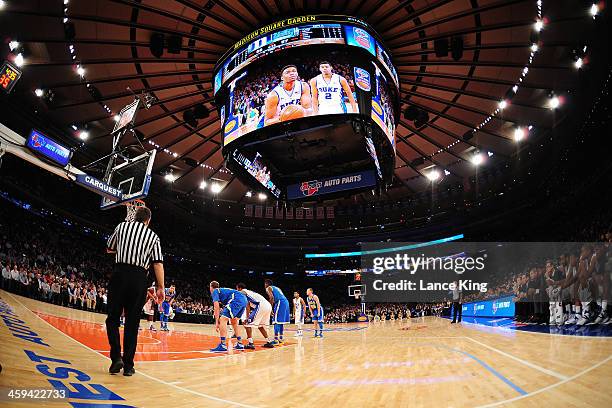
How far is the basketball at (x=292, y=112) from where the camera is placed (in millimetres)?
10990

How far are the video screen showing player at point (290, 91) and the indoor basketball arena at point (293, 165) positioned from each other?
7 centimetres

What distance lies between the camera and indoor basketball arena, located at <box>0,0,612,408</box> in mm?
3740

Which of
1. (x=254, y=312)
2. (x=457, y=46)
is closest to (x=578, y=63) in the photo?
(x=457, y=46)

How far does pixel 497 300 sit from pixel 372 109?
42.8ft

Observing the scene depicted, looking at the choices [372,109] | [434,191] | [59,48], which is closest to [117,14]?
[59,48]

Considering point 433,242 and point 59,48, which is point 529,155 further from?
point 59,48

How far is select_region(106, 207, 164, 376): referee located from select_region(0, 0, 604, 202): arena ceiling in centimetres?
938

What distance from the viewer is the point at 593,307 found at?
32.3 ft

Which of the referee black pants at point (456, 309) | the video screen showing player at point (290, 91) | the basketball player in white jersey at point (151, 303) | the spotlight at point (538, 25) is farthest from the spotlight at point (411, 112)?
the basketball player in white jersey at point (151, 303)

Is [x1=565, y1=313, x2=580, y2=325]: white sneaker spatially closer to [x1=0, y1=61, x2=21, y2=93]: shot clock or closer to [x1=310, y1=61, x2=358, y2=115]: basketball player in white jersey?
[x1=310, y1=61, x2=358, y2=115]: basketball player in white jersey

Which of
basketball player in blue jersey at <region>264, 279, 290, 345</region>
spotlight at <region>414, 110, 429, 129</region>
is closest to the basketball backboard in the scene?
basketball player in blue jersey at <region>264, 279, 290, 345</region>

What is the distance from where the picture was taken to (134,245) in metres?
3.77

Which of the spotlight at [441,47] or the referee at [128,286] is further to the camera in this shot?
the spotlight at [441,47]

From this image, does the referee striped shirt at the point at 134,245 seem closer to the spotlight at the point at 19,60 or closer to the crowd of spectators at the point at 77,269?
the crowd of spectators at the point at 77,269
